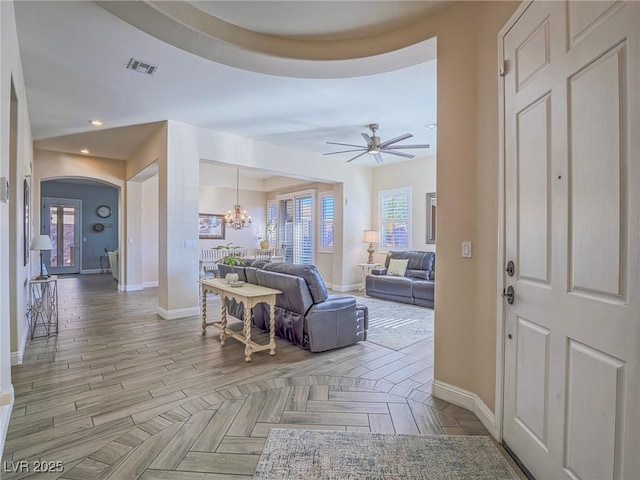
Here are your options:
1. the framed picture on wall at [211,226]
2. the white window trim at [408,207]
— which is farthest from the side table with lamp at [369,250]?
the framed picture on wall at [211,226]

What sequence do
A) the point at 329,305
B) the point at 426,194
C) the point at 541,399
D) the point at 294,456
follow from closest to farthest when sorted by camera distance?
the point at 541,399 → the point at 294,456 → the point at 329,305 → the point at 426,194

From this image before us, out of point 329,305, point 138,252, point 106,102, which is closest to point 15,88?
point 106,102

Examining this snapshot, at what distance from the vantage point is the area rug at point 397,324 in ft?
13.6

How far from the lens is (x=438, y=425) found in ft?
7.34

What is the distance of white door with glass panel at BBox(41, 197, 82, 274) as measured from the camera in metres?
10.8

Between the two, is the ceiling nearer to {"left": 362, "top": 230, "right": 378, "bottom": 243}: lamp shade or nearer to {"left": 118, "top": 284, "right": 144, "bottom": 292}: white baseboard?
{"left": 362, "top": 230, "right": 378, "bottom": 243}: lamp shade

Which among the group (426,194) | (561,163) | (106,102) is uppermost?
(106,102)

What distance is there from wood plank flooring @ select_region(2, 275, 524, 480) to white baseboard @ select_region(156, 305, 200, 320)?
2.83 ft

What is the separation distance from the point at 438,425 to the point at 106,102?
5140 millimetres

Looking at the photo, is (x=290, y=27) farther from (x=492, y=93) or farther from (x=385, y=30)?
(x=492, y=93)

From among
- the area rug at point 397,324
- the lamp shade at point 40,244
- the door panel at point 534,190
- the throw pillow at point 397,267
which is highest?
the door panel at point 534,190

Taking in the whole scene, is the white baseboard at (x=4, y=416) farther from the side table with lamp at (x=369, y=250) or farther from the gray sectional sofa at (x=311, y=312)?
the side table with lamp at (x=369, y=250)

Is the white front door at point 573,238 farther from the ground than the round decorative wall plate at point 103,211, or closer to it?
closer to it

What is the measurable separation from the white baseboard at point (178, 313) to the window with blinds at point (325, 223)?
3.89 m
